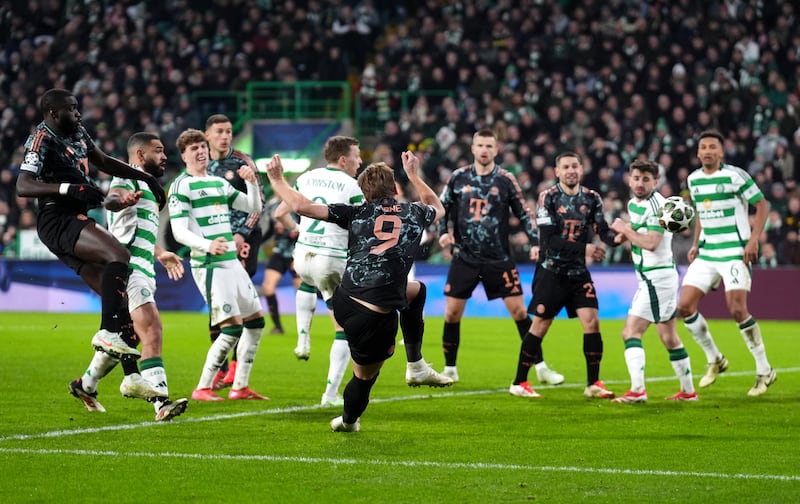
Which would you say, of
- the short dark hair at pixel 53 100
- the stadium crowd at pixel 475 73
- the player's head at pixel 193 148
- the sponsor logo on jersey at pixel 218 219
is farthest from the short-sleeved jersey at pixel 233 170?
the stadium crowd at pixel 475 73

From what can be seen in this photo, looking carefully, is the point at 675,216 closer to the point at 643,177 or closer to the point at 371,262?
the point at 643,177

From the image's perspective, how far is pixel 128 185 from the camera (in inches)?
340

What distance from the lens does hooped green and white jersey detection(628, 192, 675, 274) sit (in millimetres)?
10016

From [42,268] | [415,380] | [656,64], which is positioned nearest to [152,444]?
[415,380]

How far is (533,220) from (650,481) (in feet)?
18.3

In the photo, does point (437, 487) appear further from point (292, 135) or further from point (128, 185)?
point (292, 135)

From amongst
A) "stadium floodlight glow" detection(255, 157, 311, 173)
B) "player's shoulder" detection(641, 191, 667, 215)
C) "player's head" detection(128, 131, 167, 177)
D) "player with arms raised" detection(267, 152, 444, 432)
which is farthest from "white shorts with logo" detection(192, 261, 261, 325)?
"stadium floodlight glow" detection(255, 157, 311, 173)

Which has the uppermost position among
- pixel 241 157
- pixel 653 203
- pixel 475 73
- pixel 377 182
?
pixel 475 73

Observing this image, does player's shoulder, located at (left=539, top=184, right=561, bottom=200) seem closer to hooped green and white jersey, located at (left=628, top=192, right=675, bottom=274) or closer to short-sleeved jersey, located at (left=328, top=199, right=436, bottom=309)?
hooped green and white jersey, located at (left=628, top=192, right=675, bottom=274)

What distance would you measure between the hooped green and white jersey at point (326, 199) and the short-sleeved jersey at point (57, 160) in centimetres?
205

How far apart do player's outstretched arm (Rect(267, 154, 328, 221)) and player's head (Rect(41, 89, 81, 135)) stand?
143 cm

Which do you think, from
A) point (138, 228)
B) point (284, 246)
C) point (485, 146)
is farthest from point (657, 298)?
point (284, 246)

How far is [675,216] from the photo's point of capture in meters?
9.66

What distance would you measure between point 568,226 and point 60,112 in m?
4.55
